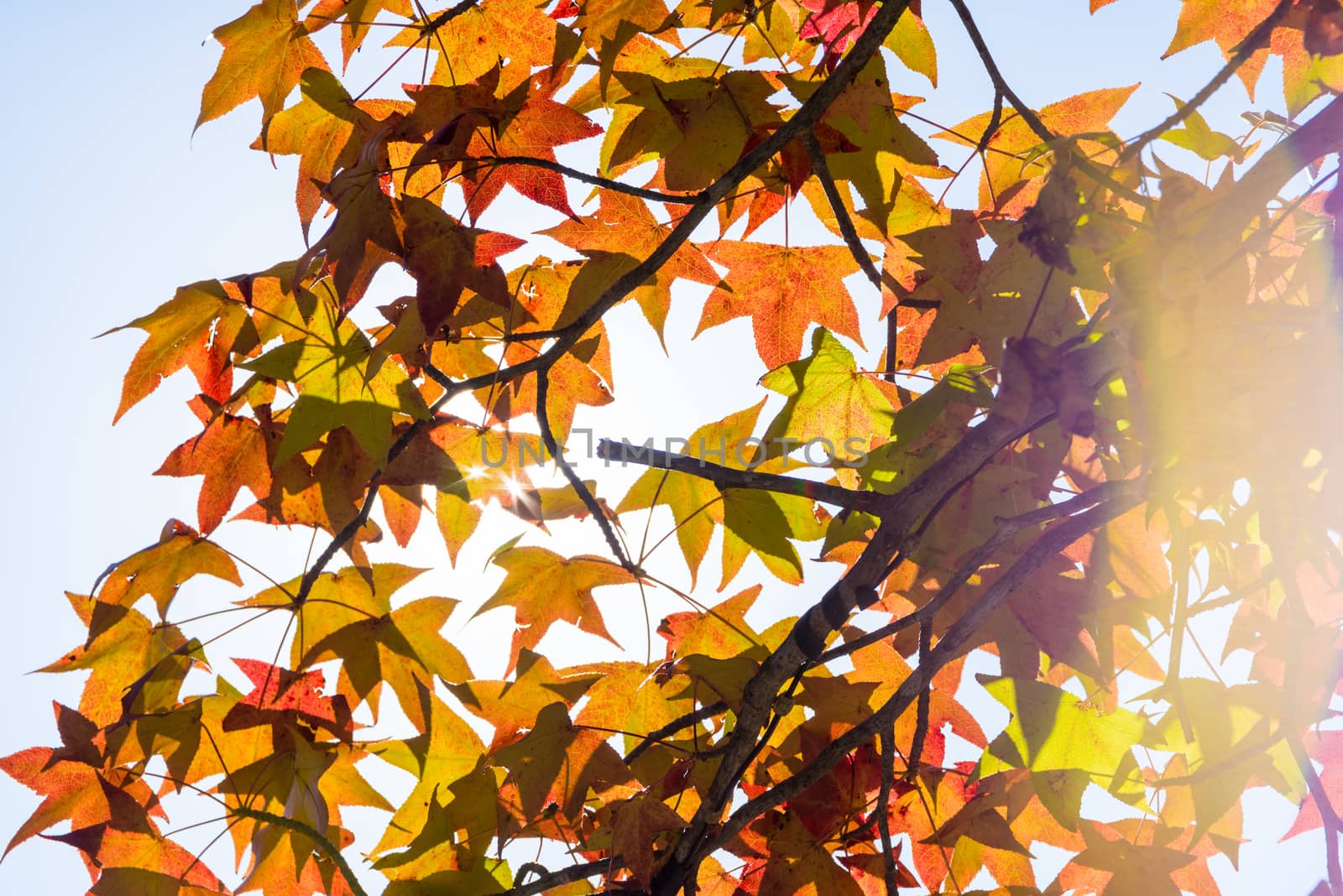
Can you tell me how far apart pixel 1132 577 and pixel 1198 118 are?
47cm

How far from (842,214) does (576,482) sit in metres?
0.48

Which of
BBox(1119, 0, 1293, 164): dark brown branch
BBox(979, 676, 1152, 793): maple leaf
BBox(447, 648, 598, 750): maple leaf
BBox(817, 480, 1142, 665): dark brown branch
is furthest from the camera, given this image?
BBox(447, 648, 598, 750): maple leaf

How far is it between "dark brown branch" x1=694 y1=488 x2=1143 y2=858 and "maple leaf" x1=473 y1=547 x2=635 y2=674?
296mm

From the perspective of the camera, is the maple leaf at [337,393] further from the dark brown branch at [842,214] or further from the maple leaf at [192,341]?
the dark brown branch at [842,214]

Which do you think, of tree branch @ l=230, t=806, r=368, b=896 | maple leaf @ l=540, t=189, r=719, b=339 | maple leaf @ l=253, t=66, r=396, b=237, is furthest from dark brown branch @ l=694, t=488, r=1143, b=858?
maple leaf @ l=253, t=66, r=396, b=237

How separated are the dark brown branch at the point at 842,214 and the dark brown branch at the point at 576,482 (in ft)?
1.34

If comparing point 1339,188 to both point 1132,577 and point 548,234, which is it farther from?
point 548,234

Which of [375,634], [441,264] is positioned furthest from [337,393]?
[375,634]

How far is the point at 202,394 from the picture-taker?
1.14m

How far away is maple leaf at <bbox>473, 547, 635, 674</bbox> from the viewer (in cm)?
105

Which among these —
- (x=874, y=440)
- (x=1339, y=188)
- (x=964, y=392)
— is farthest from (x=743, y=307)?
(x=1339, y=188)

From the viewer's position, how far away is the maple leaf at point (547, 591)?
105 centimetres

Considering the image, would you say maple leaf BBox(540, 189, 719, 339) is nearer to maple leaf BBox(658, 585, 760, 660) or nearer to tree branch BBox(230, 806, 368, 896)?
maple leaf BBox(658, 585, 760, 660)

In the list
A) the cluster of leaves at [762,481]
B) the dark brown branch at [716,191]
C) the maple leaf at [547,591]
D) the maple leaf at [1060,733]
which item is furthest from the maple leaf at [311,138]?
the maple leaf at [1060,733]
